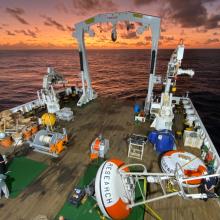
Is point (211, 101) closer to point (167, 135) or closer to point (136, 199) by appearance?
point (167, 135)

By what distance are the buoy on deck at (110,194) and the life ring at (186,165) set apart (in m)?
3.18

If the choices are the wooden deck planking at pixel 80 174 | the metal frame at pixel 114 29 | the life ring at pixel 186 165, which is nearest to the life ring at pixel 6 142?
the wooden deck planking at pixel 80 174

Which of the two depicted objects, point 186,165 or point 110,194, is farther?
point 186,165

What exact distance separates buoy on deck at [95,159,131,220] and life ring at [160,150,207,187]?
318 cm

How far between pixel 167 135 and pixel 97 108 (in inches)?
344

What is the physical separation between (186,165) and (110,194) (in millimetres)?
4519

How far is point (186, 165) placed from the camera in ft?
26.8

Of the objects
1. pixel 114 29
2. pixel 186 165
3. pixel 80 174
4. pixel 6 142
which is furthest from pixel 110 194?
pixel 114 29

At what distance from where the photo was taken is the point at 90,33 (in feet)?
54.0

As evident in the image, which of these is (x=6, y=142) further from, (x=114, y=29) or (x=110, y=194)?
(x=114, y=29)

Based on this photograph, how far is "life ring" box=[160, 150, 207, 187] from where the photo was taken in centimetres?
771

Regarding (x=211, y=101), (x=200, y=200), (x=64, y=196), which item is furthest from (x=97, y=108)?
(x=211, y=101)

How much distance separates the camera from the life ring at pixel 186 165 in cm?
771

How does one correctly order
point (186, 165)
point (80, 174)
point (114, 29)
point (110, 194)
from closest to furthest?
point (110, 194) → point (186, 165) → point (80, 174) → point (114, 29)
